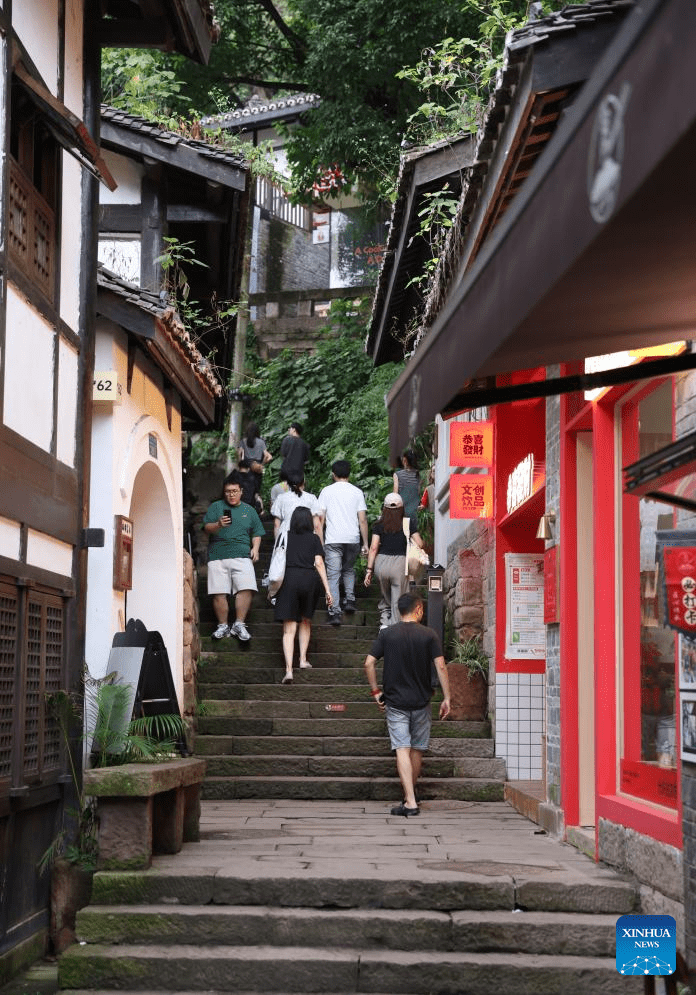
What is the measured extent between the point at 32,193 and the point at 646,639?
14.1 feet

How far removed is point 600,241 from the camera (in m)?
2.83

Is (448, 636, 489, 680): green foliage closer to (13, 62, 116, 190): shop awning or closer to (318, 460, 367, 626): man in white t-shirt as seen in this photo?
(318, 460, 367, 626): man in white t-shirt

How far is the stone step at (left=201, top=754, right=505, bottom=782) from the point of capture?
1242 cm

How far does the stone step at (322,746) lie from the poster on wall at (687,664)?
669cm

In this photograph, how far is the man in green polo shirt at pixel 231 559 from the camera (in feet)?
49.3

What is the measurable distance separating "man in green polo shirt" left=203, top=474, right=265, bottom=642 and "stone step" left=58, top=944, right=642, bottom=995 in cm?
784

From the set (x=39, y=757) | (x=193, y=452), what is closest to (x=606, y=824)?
(x=39, y=757)

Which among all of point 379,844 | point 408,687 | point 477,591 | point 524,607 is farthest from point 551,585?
point 477,591

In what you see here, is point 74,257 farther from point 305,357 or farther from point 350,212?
point 350,212

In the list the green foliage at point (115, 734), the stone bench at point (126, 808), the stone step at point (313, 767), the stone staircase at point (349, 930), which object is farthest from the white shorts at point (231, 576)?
the stone staircase at point (349, 930)

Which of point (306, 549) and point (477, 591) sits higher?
point (306, 549)

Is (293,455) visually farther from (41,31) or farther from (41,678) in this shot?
(41,31)

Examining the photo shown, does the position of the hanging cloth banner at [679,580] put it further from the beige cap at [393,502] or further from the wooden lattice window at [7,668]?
the beige cap at [393,502]

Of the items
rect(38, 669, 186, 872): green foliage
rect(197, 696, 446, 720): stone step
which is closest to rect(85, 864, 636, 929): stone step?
rect(38, 669, 186, 872): green foliage
